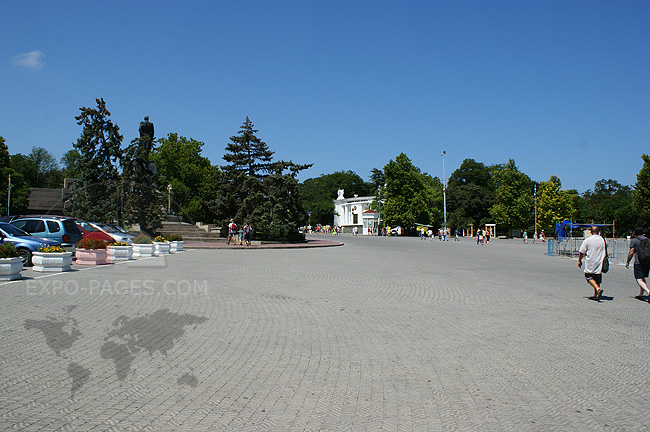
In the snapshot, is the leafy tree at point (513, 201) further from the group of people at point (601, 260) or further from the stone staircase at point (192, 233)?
the group of people at point (601, 260)

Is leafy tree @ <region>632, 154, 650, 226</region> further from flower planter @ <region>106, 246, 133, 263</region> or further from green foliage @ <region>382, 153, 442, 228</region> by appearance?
flower planter @ <region>106, 246, 133, 263</region>

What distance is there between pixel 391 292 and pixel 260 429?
8455 millimetres

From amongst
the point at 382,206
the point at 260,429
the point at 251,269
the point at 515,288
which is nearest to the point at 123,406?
the point at 260,429

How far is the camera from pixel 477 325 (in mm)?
8219

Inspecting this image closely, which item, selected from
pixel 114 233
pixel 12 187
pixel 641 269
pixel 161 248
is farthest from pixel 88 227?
pixel 12 187

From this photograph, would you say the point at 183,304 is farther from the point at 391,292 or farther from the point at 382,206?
the point at 382,206

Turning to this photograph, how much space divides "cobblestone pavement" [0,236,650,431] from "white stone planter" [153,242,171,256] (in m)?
13.1

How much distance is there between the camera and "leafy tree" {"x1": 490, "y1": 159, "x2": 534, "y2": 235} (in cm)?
7794

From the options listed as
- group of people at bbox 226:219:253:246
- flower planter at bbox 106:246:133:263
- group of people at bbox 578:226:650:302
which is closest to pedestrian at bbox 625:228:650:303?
group of people at bbox 578:226:650:302

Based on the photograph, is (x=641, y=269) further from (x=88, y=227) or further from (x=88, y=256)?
(x=88, y=227)

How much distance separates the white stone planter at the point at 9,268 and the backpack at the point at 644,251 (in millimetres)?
15498

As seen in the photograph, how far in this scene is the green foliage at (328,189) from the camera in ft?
408

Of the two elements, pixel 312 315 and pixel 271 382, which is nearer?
pixel 271 382

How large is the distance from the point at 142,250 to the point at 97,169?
18.6 metres
